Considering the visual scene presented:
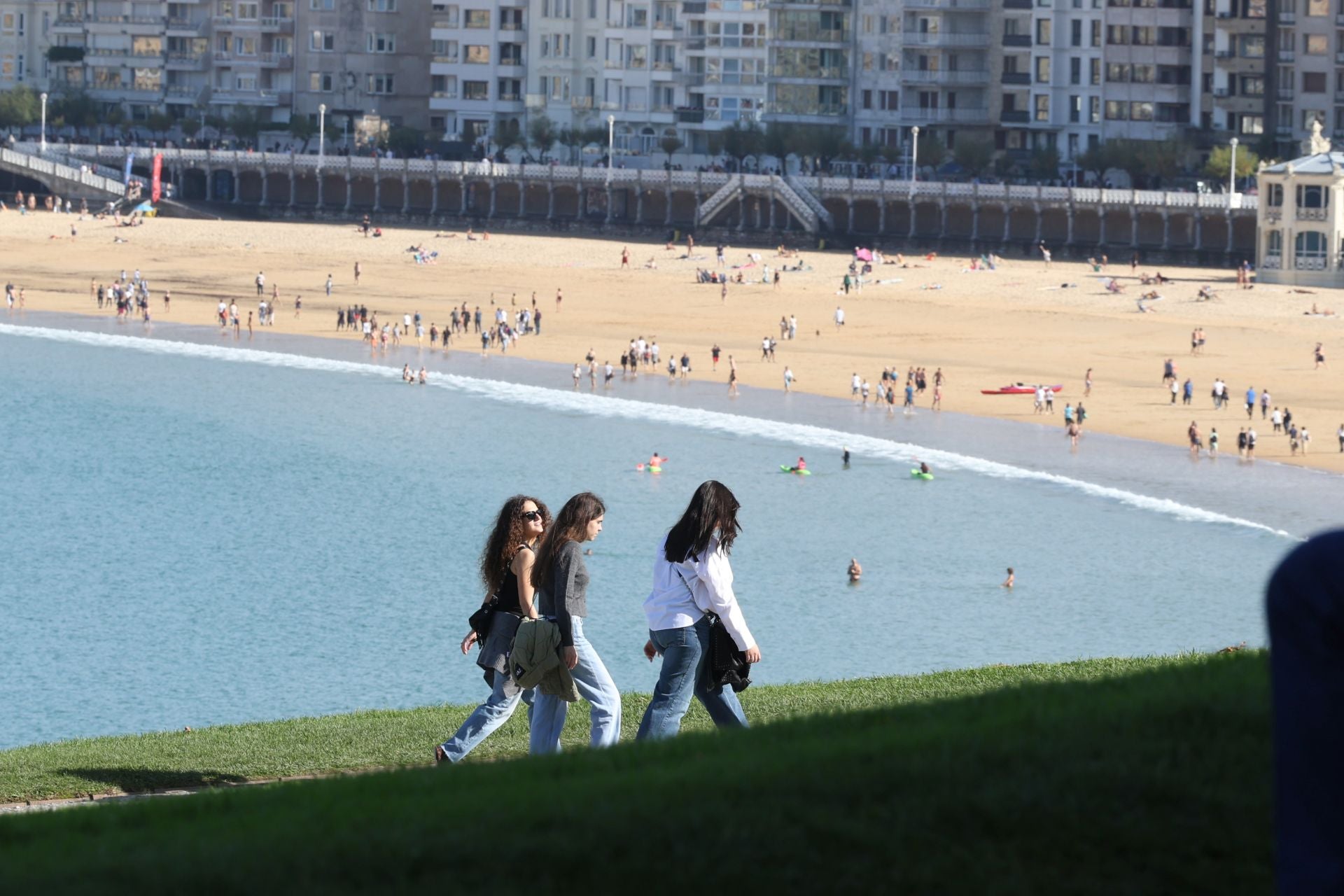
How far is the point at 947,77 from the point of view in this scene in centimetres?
10062

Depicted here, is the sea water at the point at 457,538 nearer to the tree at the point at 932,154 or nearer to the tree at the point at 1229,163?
the tree at the point at 1229,163

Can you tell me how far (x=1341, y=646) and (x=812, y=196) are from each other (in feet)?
293

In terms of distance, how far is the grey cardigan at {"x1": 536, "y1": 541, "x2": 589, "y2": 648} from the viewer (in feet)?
31.4

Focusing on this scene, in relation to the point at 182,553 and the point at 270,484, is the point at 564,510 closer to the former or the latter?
the point at 182,553

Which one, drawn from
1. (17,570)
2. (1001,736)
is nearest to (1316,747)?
(1001,736)

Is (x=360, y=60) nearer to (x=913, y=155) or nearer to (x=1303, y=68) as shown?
(x=913, y=155)

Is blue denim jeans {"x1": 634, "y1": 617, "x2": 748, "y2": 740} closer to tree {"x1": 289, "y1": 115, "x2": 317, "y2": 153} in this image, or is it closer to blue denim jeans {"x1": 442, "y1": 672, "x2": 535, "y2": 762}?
blue denim jeans {"x1": 442, "y1": 672, "x2": 535, "y2": 762}

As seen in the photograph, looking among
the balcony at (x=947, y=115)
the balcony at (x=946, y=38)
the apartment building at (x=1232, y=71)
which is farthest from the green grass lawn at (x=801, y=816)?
the balcony at (x=946, y=38)

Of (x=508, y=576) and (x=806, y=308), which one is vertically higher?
(x=806, y=308)

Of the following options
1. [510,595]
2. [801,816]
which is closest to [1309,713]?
[801,816]

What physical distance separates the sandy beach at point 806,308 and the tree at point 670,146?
1411cm

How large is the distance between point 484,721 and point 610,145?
93.4m

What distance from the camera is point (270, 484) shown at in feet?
139

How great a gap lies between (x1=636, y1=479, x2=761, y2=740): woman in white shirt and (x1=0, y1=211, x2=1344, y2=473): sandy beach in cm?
3543
